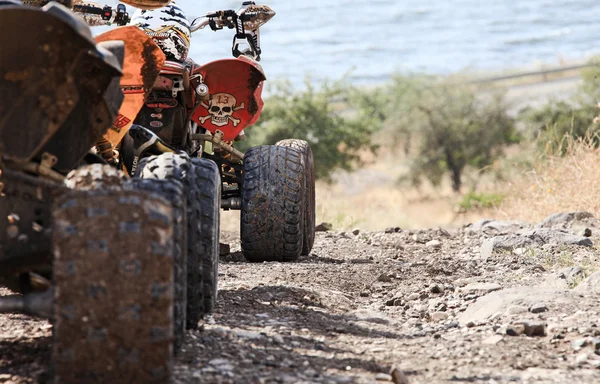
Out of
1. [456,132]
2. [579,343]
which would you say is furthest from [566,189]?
[456,132]

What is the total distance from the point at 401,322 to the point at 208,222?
123 cm

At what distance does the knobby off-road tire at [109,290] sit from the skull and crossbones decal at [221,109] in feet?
13.8

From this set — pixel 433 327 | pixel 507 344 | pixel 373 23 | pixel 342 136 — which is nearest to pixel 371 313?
pixel 433 327

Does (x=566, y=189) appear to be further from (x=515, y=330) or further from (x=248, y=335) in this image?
(x=248, y=335)

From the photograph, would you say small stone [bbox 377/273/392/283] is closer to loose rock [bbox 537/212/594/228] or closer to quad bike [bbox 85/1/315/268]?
quad bike [bbox 85/1/315/268]

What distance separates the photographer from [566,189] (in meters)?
10.8

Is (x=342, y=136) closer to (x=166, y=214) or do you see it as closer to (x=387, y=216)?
(x=387, y=216)

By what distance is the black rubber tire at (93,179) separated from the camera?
11.5 ft

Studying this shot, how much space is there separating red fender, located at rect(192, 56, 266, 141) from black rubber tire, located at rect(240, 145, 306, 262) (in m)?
0.25

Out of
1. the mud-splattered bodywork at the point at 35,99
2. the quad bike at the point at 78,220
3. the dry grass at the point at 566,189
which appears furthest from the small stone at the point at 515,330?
the dry grass at the point at 566,189

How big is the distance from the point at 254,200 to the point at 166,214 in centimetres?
403

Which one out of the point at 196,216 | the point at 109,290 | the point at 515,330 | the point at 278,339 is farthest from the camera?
the point at 515,330

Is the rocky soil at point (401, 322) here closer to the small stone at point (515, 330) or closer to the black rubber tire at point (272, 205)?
the small stone at point (515, 330)

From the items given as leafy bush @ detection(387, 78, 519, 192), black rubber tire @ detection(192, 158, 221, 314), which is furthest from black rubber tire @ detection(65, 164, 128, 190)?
leafy bush @ detection(387, 78, 519, 192)
